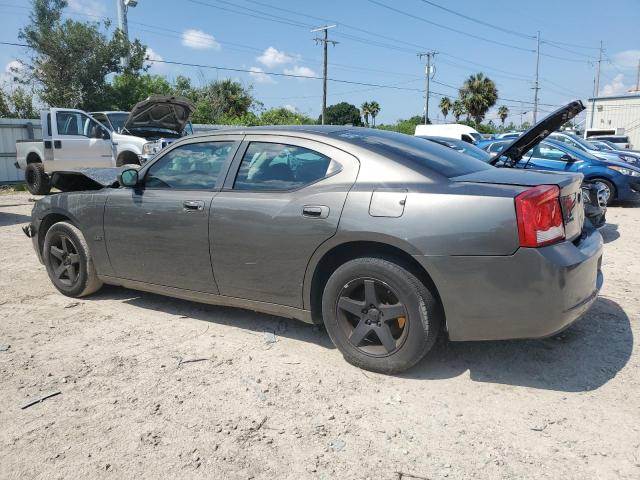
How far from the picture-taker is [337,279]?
127 inches

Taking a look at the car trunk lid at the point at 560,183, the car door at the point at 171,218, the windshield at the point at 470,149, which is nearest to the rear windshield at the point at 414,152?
the car trunk lid at the point at 560,183

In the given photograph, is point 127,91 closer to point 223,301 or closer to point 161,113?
point 161,113

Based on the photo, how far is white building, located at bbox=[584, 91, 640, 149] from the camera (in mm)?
41438

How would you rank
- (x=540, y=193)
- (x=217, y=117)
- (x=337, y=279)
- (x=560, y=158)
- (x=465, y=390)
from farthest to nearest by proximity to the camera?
(x=217, y=117)
(x=560, y=158)
(x=337, y=279)
(x=465, y=390)
(x=540, y=193)

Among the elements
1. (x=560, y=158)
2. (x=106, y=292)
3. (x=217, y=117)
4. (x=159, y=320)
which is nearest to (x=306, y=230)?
(x=159, y=320)

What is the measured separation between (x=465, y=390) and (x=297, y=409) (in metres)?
0.99

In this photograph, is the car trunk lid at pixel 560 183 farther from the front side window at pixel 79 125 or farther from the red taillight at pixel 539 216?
the front side window at pixel 79 125

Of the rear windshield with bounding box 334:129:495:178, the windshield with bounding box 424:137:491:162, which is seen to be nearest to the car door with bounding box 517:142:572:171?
the windshield with bounding box 424:137:491:162

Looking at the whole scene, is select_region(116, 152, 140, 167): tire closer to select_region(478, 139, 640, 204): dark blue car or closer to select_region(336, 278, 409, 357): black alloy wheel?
select_region(478, 139, 640, 204): dark blue car

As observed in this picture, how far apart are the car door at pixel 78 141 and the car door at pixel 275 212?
10344 millimetres

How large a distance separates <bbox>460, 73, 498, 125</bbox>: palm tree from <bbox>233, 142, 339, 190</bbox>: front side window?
5326 centimetres

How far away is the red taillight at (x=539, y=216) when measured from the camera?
8.95 ft

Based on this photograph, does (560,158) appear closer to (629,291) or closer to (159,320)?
(629,291)

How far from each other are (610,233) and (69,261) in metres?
7.43
